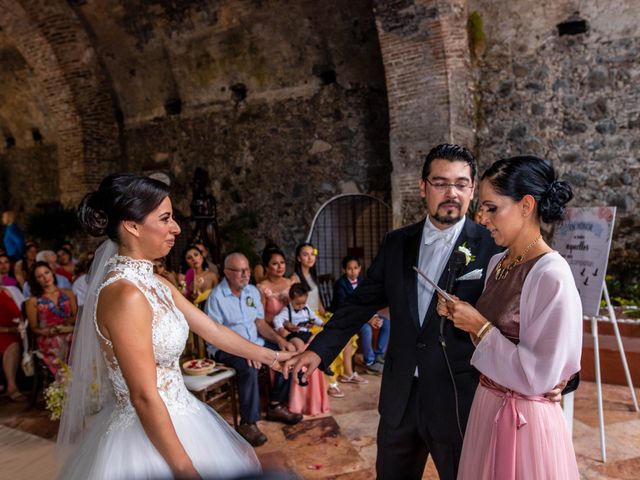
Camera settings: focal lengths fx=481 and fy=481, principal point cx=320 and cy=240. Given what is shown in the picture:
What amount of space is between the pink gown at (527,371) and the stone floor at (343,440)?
1677mm

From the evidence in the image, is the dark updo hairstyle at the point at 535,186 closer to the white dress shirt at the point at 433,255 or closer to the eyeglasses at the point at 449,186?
the eyeglasses at the point at 449,186

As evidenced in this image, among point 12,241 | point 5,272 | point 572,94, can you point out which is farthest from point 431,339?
point 12,241

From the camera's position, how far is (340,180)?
795 cm

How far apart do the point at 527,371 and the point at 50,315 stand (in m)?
4.78

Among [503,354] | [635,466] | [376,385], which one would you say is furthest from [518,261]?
[376,385]

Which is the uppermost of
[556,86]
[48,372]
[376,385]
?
[556,86]

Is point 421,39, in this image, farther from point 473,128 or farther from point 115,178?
point 115,178

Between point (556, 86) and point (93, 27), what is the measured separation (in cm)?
826

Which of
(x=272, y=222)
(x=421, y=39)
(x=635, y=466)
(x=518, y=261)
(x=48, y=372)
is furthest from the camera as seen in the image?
(x=272, y=222)

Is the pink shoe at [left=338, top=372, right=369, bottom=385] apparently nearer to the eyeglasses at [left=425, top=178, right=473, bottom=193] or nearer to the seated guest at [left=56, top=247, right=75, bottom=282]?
the eyeglasses at [left=425, top=178, right=473, bottom=193]

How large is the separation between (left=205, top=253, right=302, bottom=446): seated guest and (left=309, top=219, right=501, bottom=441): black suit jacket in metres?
2.13

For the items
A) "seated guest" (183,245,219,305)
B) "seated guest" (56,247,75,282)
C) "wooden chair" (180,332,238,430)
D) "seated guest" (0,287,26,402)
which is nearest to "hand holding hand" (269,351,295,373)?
"wooden chair" (180,332,238,430)

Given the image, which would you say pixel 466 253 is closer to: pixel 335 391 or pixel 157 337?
pixel 157 337

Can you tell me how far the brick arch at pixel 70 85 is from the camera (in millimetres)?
8883
